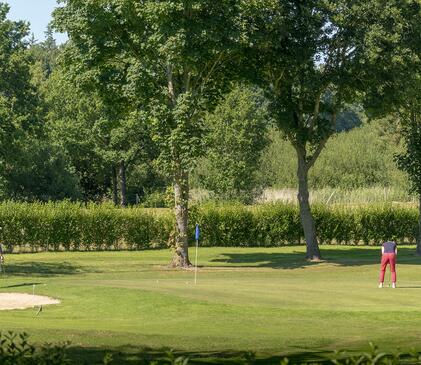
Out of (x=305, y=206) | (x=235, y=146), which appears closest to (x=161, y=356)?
(x=305, y=206)

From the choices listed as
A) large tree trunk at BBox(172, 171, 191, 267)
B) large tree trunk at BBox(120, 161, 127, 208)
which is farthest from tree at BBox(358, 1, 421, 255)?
large tree trunk at BBox(120, 161, 127, 208)

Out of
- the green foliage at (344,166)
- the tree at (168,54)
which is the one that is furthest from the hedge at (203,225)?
the green foliage at (344,166)

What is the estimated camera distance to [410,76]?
146 ft

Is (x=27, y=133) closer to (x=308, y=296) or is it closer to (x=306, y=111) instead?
(x=306, y=111)

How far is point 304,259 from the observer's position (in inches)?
1967

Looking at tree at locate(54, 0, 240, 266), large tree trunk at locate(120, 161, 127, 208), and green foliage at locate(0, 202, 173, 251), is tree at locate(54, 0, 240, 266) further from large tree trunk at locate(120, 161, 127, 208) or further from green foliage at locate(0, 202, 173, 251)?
large tree trunk at locate(120, 161, 127, 208)

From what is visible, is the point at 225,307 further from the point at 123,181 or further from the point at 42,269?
the point at 123,181

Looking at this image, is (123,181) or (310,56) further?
(123,181)

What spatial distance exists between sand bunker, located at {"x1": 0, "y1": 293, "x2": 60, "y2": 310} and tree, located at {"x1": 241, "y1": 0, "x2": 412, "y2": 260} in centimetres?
1905

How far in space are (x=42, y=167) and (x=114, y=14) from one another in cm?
3737

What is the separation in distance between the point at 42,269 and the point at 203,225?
59.7 feet

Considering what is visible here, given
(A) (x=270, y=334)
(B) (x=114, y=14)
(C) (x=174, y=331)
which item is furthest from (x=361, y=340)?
(B) (x=114, y=14)

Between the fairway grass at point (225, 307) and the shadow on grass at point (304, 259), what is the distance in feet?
0.51

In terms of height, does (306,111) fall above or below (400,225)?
above
